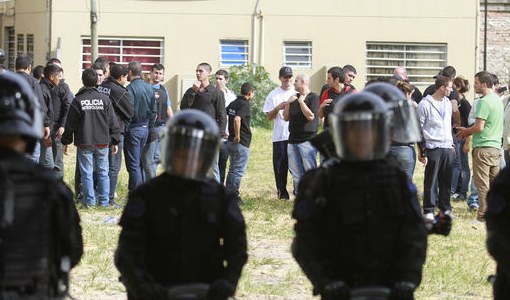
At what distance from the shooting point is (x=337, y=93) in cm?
1023

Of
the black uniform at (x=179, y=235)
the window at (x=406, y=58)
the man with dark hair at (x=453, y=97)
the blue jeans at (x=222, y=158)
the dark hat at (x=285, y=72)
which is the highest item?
the window at (x=406, y=58)

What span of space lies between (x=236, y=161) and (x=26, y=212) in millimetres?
Answer: 7994

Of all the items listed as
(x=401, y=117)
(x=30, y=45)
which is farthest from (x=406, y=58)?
(x=401, y=117)

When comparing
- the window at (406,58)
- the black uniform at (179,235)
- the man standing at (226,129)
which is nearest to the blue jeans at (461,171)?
Result: the man standing at (226,129)

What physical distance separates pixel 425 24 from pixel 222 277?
64.7 feet

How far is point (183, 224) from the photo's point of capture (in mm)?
3711

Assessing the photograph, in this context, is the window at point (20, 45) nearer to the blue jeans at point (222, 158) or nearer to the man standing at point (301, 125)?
the blue jeans at point (222, 158)

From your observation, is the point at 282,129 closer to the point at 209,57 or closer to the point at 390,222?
the point at 390,222

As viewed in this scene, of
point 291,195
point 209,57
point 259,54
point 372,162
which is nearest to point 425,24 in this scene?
point 259,54

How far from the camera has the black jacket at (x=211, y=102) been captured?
10758 mm

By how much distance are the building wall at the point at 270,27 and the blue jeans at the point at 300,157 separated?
10872 millimetres

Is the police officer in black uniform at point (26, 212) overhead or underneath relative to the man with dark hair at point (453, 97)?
underneath

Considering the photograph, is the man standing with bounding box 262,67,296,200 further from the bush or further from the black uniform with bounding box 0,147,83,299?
the bush

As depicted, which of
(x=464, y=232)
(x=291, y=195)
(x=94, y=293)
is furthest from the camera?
(x=291, y=195)
